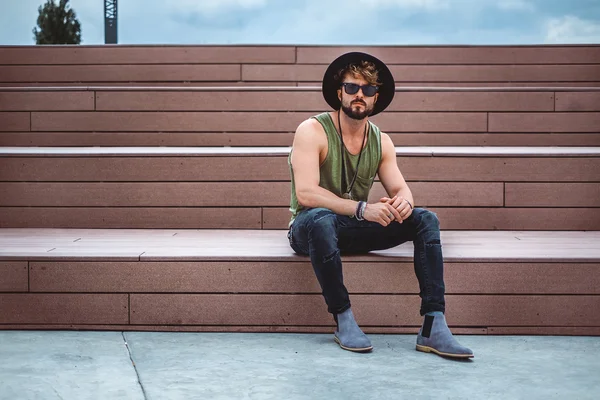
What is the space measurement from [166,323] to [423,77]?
3.08m

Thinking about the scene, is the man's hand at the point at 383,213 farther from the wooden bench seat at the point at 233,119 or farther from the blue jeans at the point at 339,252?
the wooden bench seat at the point at 233,119

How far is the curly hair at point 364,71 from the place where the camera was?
2.53 metres

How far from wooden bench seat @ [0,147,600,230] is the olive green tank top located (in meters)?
0.74

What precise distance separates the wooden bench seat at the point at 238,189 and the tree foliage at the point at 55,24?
9.25 m

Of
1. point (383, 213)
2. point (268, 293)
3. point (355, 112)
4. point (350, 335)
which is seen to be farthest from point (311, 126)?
point (350, 335)

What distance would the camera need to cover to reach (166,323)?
261 centimetres

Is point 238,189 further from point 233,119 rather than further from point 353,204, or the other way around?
point 353,204

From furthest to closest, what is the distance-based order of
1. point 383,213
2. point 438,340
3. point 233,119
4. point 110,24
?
point 110,24
point 233,119
point 383,213
point 438,340

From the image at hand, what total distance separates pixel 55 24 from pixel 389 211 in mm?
11097

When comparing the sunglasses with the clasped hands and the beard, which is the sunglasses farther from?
the clasped hands

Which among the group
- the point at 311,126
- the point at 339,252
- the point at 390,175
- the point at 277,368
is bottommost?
the point at 277,368

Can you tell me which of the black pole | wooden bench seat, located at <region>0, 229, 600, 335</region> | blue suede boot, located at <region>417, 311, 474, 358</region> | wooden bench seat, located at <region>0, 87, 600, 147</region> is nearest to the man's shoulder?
wooden bench seat, located at <region>0, 229, 600, 335</region>

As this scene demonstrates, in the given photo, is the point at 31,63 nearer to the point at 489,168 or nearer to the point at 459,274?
the point at 489,168

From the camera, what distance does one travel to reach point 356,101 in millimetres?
2547
